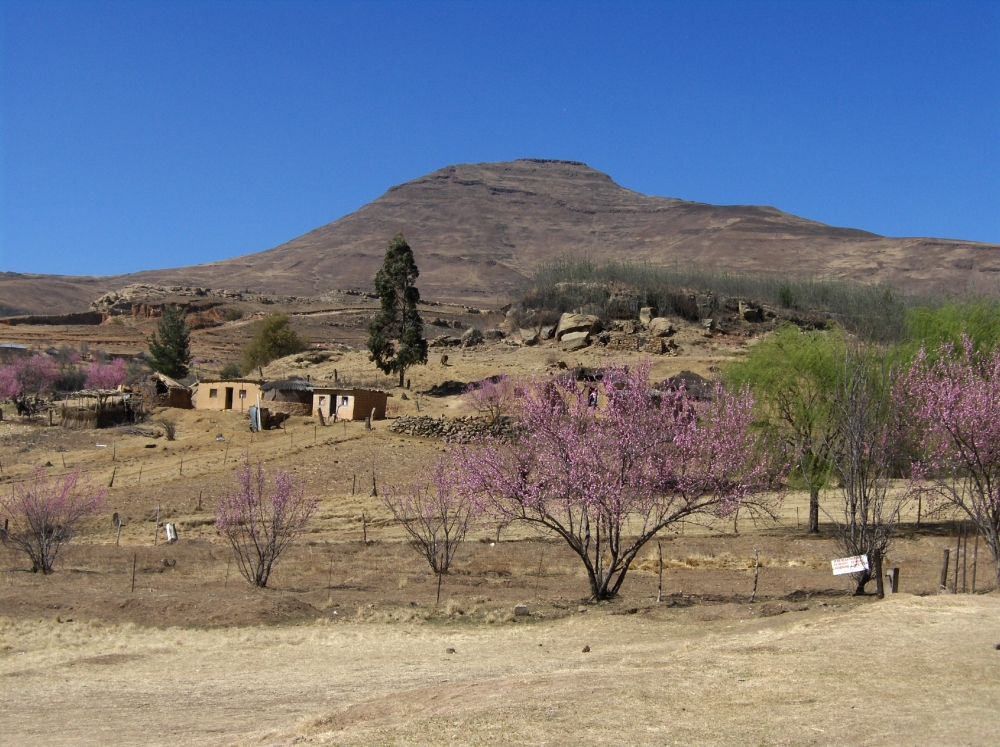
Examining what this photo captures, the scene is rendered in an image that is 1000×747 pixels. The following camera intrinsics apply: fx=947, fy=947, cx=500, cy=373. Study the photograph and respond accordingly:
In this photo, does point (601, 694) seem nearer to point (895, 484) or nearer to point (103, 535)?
point (103, 535)

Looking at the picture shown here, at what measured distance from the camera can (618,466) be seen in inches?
760

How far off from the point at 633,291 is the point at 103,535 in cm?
4791

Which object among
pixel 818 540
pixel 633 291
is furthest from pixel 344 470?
pixel 633 291

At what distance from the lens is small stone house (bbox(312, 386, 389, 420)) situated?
49906mm

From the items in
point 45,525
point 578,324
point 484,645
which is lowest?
point 484,645

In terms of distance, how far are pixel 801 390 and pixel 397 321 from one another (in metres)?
32.8

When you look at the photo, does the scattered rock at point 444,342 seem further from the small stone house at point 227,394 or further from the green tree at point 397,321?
the small stone house at point 227,394

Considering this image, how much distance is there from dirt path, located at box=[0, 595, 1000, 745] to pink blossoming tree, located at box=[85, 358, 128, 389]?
51603 millimetres

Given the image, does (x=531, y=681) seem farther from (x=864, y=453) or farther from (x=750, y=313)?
(x=750, y=313)

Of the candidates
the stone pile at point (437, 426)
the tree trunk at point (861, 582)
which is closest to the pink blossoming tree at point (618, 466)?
the tree trunk at point (861, 582)

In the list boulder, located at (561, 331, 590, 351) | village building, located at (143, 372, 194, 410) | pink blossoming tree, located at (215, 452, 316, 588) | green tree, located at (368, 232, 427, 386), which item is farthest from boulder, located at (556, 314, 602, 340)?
pink blossoming tree, located at (215, 452, 316, 588)

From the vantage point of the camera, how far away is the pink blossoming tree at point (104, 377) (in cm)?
6662

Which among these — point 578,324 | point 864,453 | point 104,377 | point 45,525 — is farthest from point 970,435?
point 104,377

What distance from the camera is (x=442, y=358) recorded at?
6341cm
